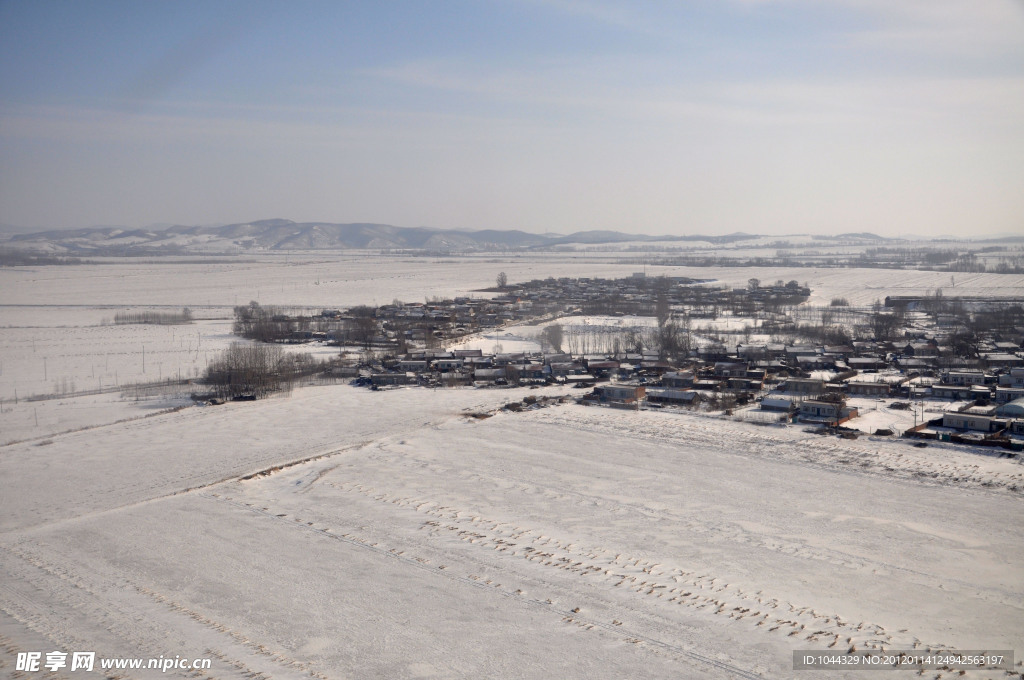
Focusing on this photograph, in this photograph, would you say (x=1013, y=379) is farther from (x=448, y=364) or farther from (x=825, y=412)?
(x=448, y=364)

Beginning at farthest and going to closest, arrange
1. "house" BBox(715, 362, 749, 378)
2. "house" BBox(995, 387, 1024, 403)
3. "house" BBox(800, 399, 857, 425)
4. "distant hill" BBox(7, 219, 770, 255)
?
"distant hill" BBox(7, 219, 770, 255), "house" BBox(715, 362, 749, 378), "house" BBox(995, 387, 1024, 403), "house" BBox(800, 399, 857, 425)

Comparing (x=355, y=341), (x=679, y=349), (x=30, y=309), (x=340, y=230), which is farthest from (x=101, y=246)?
(x=679, y=349)

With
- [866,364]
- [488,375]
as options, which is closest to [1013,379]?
[866,364]

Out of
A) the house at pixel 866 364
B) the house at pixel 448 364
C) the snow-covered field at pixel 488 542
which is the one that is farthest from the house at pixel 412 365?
the house at pixel 866 364

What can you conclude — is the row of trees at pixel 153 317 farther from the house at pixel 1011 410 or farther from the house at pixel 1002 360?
the house at pixel 1002 360

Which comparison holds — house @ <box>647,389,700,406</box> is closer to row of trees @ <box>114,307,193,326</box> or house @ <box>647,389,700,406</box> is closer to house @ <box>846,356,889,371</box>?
house @ <box>846,356,889,371</box>

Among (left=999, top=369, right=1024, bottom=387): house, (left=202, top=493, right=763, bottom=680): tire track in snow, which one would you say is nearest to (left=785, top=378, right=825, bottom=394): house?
(left=999, top=369, right=1024, bottom=387): house

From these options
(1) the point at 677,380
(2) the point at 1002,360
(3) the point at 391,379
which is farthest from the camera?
(2) the point at 1002,360
